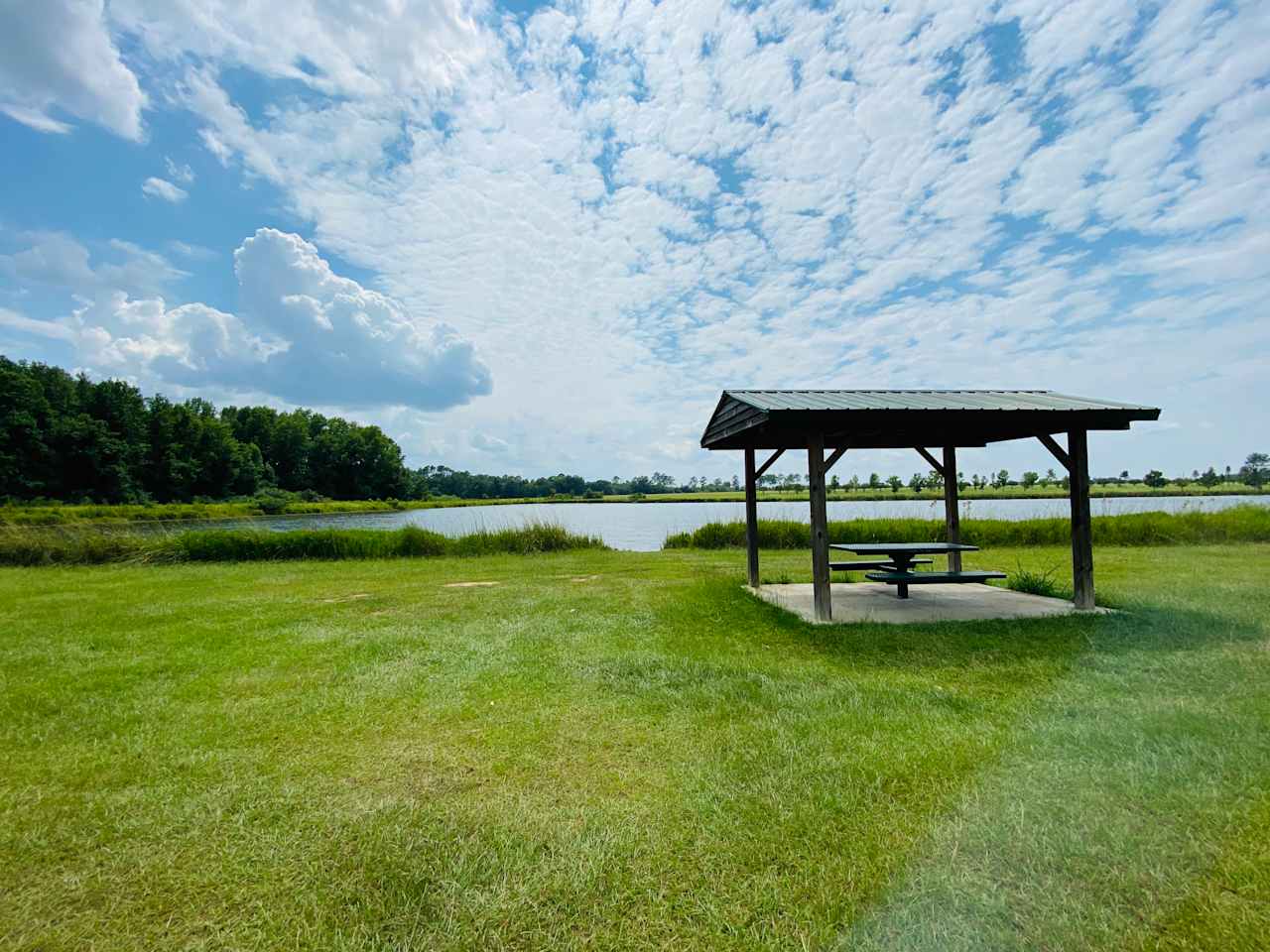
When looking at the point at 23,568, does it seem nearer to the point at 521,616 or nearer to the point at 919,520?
the point at 521,616

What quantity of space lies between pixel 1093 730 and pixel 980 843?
4.94 ft

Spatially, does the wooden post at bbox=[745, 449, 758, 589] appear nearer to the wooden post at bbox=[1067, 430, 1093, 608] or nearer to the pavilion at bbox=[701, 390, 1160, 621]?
the pavilion at bbox=[701, 390, 1160, 621]

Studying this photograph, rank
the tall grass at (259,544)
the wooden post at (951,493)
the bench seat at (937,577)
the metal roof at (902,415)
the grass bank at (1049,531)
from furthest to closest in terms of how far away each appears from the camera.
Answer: the grass bank at (1049,531) < the tall grass at (259,544) < the wooden post at (951,493) < the bench seat at (937,577) < the metal roof at (902,415)

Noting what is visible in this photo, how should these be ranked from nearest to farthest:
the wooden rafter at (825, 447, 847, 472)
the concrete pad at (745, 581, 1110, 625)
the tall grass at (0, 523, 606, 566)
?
the concrete pad at (745, 581, 1110, 625) < the wooden rafter at (825, 447, 847, 472) < the tall grass at (0, 523, 606, 566)

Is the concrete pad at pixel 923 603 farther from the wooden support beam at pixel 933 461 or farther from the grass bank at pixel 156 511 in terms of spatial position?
the grass bank at pixel 156 511

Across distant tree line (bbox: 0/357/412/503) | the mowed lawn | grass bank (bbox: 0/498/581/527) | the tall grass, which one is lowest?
the mowed lawn

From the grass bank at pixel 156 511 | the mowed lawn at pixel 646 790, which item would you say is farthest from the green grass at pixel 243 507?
the mowed lawn at pixel 646 790

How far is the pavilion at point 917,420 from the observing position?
581 centimetres

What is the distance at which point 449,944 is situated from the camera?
5.84 ft

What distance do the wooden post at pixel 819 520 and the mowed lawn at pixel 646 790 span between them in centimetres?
60

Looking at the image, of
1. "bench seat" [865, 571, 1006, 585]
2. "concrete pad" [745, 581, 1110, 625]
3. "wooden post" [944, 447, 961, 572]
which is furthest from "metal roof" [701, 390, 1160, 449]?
"concrete pad" [745, 581, 1110, 625]

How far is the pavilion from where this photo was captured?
581 centimetres

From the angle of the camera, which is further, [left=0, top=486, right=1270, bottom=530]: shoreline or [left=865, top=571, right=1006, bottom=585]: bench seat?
[left=0, top=486, right=1270, bottom=530]: shoreline

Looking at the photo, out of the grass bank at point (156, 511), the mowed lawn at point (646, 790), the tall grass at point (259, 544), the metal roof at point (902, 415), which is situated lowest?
the mowed lawn at point (646, 790)
